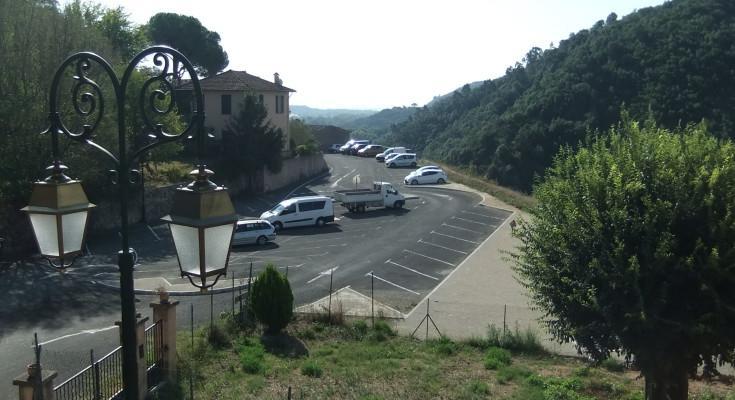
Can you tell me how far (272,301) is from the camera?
16875mm

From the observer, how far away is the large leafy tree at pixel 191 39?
2489 inches

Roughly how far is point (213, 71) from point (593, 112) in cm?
3914

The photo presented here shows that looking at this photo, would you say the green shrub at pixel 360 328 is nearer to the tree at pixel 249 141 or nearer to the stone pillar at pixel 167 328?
the stone pillar at pixel 167 328

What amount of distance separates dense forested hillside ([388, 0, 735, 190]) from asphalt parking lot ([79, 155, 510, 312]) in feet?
58.6

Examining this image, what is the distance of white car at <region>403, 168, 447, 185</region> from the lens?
47.8m

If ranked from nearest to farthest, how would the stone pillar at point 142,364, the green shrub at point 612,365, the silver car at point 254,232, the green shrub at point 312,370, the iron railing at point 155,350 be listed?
the stone pillar at point 142,364
the iron railing at point 155,350
the green shrub at point 312,370
the green shrub at point 612,365
the silver car at point 254,232

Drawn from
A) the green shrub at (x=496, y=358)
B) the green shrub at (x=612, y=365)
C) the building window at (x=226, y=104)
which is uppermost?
the building window at (x=226, y=104)

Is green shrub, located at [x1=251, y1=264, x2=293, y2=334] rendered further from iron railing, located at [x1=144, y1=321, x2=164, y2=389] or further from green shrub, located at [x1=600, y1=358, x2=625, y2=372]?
green shrub, located at [x1=600, y1=358, x2=625, y2=372]

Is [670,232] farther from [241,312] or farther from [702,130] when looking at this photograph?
[241,312]

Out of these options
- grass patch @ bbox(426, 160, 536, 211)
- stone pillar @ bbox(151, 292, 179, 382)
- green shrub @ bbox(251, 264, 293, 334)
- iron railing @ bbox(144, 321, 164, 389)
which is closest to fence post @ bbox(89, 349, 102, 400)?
iron railing @ bbox(144, 321, 164, 389)

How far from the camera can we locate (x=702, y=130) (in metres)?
11.3

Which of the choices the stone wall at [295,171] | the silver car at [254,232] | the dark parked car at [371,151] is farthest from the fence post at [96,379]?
the dark parked car at [371,151]

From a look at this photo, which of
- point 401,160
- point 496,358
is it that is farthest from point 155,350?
point 401,160

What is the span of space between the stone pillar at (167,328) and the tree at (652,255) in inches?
305
